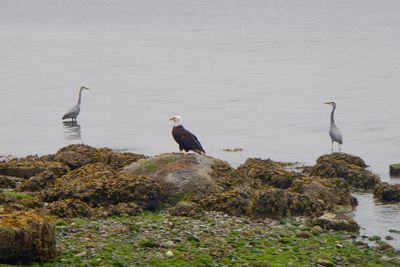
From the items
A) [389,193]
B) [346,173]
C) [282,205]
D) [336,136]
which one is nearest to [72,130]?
[336,136]

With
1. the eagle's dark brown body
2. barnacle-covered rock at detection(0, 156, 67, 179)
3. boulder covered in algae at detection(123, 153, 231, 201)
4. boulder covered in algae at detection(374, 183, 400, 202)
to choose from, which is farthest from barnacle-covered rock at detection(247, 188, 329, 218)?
barnacle-covered rock at detection(0, 156, 67, 179)

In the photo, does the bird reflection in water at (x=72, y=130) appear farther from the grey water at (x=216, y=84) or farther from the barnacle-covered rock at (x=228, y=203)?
the barnacle-covered rock at (x=228, y=203)

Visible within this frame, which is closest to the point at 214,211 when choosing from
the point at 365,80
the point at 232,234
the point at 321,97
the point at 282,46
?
the point at 232,234

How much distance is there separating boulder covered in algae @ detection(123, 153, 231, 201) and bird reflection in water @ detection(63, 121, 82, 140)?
17.6 m

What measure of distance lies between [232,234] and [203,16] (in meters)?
120

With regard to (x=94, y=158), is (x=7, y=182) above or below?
below

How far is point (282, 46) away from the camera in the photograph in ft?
288

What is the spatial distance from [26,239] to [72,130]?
27164 millimetres

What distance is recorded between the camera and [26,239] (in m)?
13.8

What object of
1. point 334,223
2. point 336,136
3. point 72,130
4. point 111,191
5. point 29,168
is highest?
point 72,130

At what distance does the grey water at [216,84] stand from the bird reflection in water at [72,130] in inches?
3.3

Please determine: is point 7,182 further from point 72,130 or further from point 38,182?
point 72,130

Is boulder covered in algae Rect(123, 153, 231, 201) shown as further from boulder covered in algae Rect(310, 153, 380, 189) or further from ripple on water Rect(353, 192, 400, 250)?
boulder covered in algae Rect(310, 153, 380, 189)

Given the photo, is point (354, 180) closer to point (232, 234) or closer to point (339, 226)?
point (339, 226)
